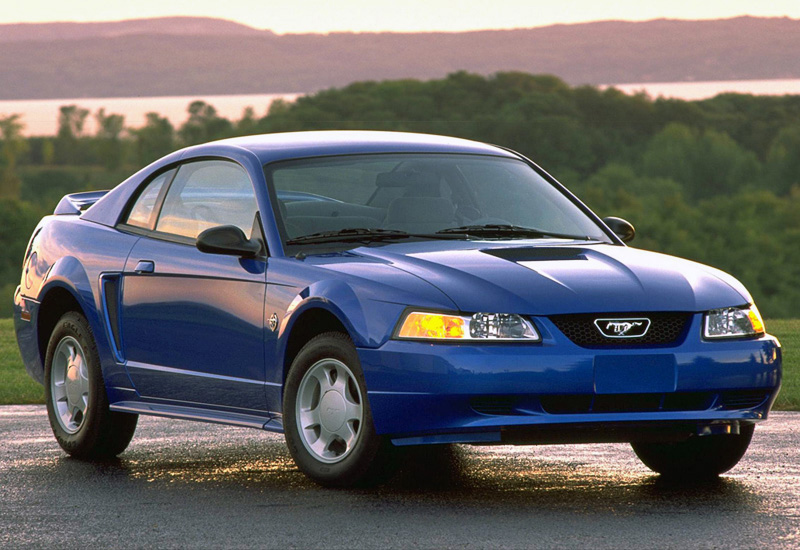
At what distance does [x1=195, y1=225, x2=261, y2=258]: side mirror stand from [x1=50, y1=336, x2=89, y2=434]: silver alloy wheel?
1.61 meters

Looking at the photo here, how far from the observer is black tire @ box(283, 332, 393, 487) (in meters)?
6.44

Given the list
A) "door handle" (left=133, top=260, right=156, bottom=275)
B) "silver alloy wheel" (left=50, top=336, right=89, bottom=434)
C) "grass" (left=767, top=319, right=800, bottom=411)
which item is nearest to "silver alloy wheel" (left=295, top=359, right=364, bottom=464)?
"door handle" (left=133, top=260, right=156, bottom=275)

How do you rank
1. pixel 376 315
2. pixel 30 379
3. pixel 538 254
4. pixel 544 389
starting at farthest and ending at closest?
pixel 30 379
pixel 538 254
pixel 376 315
pixel 544 389

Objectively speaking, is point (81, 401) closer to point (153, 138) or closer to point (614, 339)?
point (614, 339)

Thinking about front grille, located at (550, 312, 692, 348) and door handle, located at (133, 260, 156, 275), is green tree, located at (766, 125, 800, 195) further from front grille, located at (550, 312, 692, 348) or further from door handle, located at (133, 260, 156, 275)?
front grille, located at (550, 312, 692, 348)

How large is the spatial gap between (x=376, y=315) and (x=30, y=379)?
301 inches

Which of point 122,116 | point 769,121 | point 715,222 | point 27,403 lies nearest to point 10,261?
point 122,116

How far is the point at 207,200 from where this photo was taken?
7.93 meters

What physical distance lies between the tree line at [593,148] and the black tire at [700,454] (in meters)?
88.7

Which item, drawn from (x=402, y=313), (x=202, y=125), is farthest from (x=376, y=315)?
(x=202, y=125)

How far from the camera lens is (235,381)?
7.20 metres

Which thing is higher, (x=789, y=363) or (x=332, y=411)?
(x=332, y=411)

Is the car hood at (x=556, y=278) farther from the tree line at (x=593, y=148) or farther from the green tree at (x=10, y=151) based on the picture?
the green tree at (x=10, y=151)

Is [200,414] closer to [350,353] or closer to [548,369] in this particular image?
[350,353]
